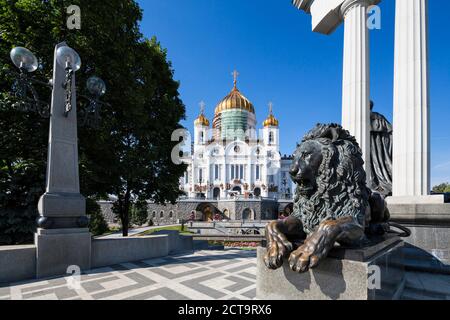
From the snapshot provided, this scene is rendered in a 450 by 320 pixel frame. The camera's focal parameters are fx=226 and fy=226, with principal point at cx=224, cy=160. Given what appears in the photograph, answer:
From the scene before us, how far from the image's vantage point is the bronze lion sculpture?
8.44 ft

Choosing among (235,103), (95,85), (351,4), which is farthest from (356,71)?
(235,103)

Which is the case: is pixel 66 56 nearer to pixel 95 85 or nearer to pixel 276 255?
pixel 95 85

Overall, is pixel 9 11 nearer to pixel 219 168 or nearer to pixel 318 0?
pixel 318 0

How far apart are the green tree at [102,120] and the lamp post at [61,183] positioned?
174cm

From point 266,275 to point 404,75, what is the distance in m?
6.56

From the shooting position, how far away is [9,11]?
7855 millimetres

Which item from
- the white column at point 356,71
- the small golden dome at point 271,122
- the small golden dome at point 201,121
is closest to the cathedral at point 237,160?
the small golden dome at point 271,122

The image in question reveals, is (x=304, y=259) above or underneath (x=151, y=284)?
above

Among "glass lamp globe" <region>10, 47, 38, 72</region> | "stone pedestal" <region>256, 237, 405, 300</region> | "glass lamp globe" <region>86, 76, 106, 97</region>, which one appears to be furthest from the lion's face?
"glass lamp globe" <region>10, 47, 38, 72</region>

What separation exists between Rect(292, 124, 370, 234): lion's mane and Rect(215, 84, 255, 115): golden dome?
207 ft

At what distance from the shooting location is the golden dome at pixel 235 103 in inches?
2549

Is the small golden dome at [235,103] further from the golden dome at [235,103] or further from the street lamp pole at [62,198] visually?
the street lamp pole at [62,198]

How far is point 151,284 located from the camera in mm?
4805

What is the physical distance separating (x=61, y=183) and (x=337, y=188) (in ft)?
21.4
